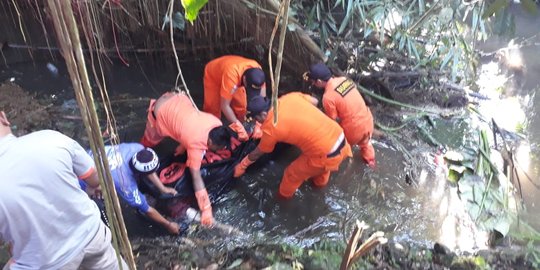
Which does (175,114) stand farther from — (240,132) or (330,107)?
(330,107)

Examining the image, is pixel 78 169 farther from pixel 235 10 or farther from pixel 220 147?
pixel 235 10

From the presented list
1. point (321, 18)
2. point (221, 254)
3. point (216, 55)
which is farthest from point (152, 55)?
point (221, 254)

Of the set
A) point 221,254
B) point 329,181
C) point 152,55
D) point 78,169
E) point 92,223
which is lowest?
point 329,181

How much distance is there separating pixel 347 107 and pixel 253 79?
34.6 inches

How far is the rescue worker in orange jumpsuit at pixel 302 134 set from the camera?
3.37 meters

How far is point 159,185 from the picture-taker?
3.30 metres

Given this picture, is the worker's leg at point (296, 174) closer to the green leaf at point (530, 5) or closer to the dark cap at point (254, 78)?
the dark cap at point (254, 78)

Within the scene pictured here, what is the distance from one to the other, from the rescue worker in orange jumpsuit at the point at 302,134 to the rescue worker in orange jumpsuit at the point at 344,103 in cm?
36

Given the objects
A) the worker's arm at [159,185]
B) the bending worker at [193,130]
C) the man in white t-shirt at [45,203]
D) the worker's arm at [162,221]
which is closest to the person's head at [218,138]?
the bending worker at [193,130]

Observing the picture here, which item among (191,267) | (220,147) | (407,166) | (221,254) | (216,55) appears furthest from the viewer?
(216,55)

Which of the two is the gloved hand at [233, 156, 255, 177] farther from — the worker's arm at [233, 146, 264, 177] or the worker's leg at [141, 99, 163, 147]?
the worker's leg at [141, 99, 163, 147]

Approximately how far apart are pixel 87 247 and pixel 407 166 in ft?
10.4

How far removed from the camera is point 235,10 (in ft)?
14.6

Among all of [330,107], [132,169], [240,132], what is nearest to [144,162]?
[132,169]
